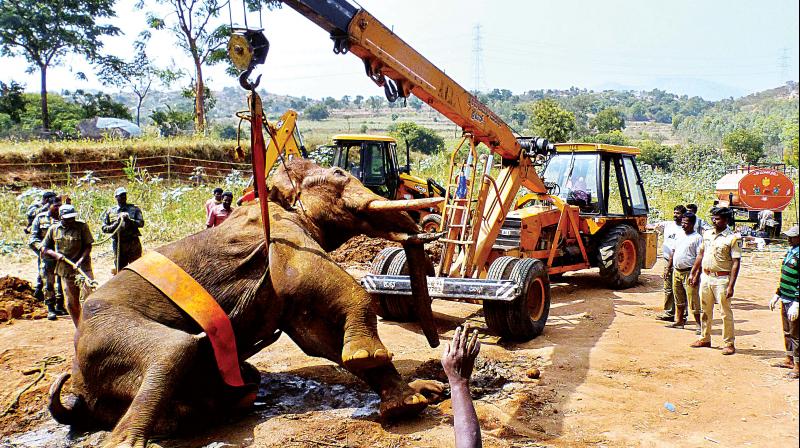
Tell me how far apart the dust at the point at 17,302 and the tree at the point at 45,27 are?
22073mm

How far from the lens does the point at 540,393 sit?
18.5 feet

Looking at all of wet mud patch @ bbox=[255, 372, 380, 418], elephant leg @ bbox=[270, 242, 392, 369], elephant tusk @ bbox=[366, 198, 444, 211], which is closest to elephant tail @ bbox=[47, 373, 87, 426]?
wet mud patch @ bbox=[255, 372, 380, 418]

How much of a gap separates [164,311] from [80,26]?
105 ft

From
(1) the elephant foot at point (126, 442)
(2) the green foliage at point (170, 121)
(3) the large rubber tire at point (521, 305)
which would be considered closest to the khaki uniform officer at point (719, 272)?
(3) the large rubber tire at point (521, 305)

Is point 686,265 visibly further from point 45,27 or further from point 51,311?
point 45,27

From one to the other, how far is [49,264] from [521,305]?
6458 millimetres

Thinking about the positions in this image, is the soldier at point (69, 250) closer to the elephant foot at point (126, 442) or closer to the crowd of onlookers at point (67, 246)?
the crowd of onlookers at point (67, 246)

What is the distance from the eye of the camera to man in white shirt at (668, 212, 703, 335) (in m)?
7.64

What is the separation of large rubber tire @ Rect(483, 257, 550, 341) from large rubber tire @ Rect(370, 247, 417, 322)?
1232mm

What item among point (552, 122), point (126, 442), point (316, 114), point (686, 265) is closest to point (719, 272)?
A: point (686, 265)

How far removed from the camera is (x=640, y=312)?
921cm

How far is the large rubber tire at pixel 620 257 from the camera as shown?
10.3 metres

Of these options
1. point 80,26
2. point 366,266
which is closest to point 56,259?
point 366,266

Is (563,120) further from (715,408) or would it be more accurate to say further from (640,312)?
(715,408)
